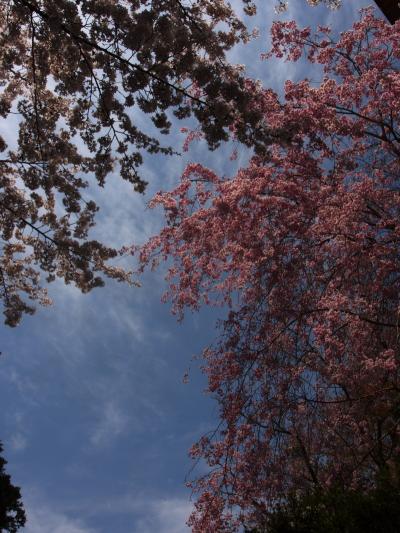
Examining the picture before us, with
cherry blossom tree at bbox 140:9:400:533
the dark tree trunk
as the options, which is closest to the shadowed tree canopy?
cherry blossom tree at bbox 140:9:400:533

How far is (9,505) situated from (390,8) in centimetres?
1286

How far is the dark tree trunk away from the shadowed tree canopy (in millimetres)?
12554

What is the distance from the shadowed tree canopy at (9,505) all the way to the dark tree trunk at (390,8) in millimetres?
12554

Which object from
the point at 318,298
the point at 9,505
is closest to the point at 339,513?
the point at 318,298

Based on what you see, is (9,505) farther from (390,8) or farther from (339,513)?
(390,8)

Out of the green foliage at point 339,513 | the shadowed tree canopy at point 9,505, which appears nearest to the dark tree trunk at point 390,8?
the green foliage at point 339,513

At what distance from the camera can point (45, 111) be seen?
7004mm

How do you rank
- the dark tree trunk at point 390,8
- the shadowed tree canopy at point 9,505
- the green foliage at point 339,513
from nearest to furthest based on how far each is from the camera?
the green foliage at point 339,513 → the dark tree trunk at point 390,8 → the shadowed tree canopy at point 9,505

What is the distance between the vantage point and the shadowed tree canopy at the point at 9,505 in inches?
424

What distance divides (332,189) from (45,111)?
4628 millimetres

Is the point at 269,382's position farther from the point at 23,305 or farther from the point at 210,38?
the point at 23,305

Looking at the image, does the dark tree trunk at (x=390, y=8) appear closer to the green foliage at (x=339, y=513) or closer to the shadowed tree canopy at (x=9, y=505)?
the green foliage at (x=339, y=513)

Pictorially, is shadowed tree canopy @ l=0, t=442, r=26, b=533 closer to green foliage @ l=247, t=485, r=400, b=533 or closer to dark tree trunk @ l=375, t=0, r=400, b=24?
green foliage @ l=247, t=485, r=400, b=533

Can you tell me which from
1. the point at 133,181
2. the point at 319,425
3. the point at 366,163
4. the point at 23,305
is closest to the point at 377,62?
the point at 366,163
